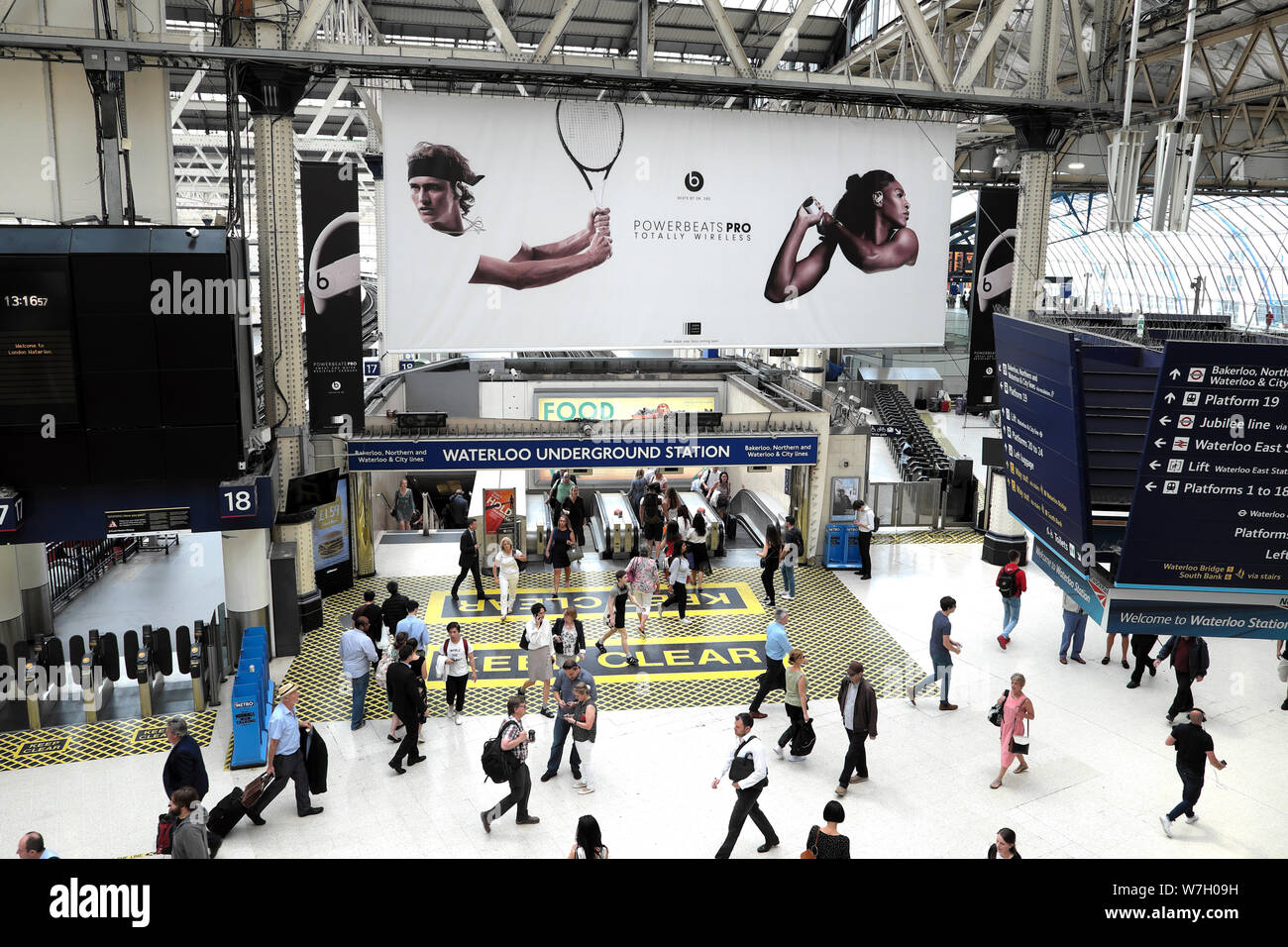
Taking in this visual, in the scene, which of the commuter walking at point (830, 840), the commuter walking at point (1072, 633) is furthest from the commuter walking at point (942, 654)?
the commuter walking at point (830, 840)

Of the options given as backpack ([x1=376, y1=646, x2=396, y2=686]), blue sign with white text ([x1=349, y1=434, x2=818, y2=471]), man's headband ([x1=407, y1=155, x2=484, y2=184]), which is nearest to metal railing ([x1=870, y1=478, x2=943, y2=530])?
blue sign with white text ([x1=349, y1=434, x2=818, y2=471])

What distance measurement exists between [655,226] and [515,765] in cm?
893

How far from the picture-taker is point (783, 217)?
599 inches

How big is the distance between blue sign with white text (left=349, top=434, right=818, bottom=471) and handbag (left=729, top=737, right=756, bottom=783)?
7.99 m

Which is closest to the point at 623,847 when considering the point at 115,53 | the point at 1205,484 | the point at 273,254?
the point at 1205,484

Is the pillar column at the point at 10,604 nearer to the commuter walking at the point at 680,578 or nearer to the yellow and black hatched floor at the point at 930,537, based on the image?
the commuter walking at the point at 680,578

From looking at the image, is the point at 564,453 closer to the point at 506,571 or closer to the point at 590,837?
the point at 506,571

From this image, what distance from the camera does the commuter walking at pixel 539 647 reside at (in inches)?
431

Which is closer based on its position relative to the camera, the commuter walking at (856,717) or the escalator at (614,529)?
the commuter walking at (856,717)

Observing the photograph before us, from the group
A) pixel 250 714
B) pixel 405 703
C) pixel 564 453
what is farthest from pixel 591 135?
pixel 250 714

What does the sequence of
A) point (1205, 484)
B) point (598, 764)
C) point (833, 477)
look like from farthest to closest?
point (833, 477) → point (598, 764) → point (1205, 484)

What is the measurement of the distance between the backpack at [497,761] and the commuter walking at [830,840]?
280 centimetres

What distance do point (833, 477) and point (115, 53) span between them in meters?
12.2
